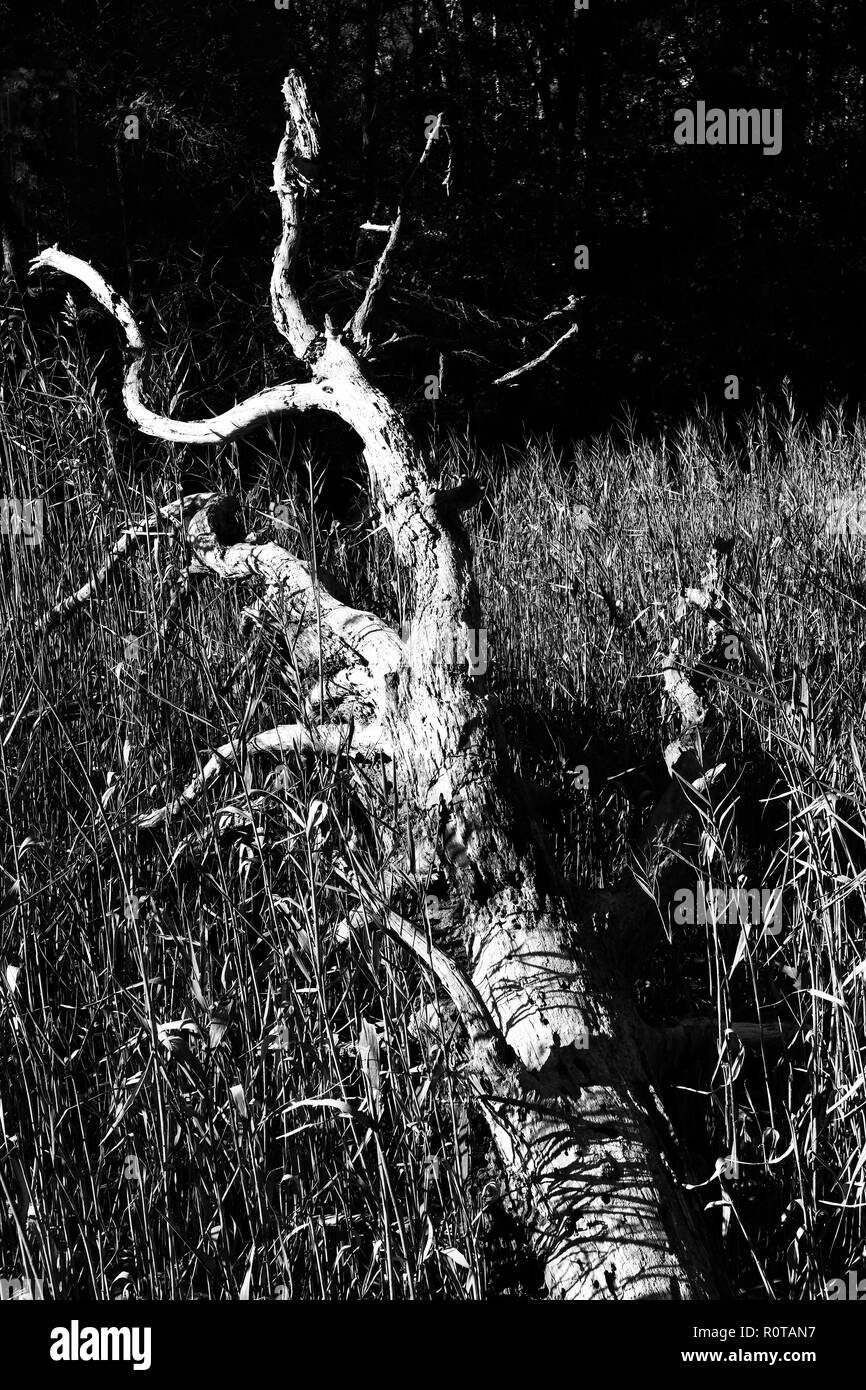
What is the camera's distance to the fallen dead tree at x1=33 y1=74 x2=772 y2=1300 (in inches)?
50.4

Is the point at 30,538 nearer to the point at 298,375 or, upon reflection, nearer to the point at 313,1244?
the point at 313,1244

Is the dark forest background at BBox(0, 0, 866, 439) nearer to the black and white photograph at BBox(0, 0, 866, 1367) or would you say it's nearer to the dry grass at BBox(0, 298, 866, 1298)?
the black and white photograph at BBox(0, 0, 866, 1367)

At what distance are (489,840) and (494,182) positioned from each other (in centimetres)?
760

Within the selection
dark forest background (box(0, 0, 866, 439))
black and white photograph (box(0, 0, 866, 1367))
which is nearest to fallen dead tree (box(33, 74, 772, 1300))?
black and white photograph (box(0, 0, 866, 1367))

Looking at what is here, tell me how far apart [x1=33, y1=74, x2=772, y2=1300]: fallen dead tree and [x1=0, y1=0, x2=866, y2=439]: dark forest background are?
3.18 metres

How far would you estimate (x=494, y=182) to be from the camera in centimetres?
815

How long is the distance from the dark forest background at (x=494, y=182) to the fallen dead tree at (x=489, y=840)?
318 cm

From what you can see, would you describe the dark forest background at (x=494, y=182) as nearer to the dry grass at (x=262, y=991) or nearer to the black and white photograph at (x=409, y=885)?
the black and white photograph at (x=409, y=885)

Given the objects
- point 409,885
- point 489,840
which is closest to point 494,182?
point 489,840

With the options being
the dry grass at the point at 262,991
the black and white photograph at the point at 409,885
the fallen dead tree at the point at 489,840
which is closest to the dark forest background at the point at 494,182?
the black and white photograph at the point at 409,885

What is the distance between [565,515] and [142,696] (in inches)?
94.3

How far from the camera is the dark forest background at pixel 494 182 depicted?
599cm
